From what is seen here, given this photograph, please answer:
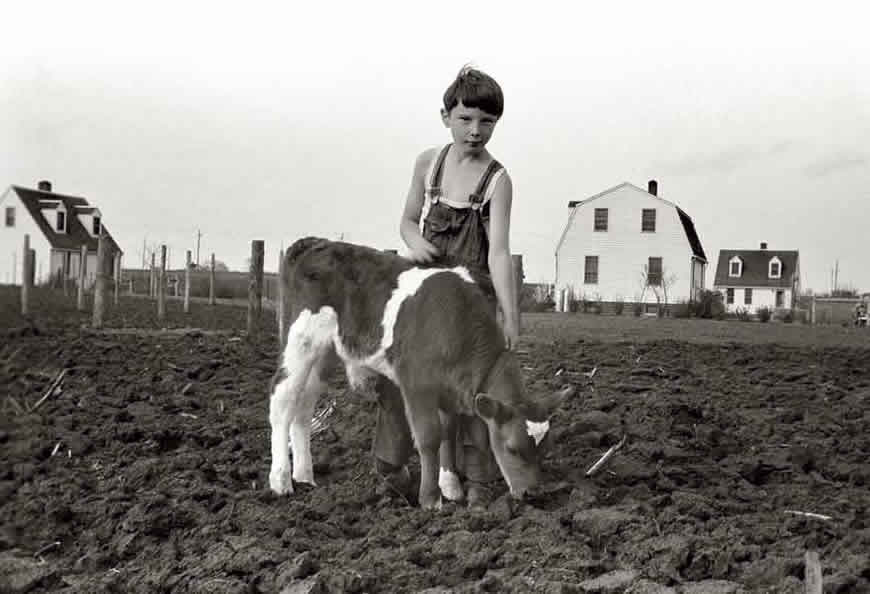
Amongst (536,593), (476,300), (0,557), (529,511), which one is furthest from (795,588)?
(0,557)

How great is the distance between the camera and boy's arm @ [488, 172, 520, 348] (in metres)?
4.25

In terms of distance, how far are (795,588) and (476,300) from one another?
5.85 feet

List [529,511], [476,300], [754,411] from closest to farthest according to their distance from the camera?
[529,511], [476,300], [754,411]

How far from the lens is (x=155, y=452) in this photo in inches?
216

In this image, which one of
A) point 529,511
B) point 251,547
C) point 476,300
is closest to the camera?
point 251,547

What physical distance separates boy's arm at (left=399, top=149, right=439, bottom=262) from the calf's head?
0.86 m

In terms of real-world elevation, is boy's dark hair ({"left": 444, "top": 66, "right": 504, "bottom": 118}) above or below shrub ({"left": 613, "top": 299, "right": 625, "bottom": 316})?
above

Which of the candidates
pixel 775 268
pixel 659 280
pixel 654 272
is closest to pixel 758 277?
pixel 775 268

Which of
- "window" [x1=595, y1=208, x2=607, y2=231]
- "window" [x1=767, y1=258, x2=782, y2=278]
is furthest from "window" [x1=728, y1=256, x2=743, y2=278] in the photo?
"window" [x1=595, y1=208, x2=607, y2=231]

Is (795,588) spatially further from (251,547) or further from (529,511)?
(251,547)

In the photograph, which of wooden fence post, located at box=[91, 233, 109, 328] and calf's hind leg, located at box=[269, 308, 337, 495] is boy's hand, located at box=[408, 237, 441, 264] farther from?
wooden fence post, located at box=[91, 233, 109, 328]

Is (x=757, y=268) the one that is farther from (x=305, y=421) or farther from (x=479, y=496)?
(x=479, y=496)

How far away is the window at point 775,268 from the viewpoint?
145 ft

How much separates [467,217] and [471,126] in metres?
0.46
